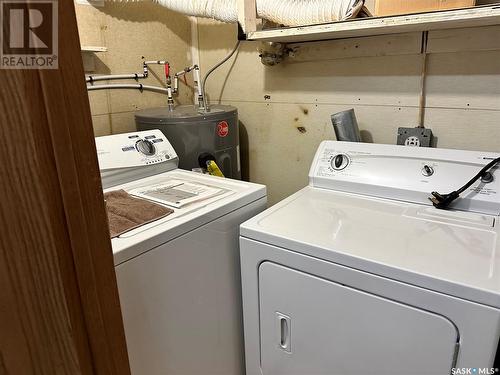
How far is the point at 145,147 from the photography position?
1.52 m

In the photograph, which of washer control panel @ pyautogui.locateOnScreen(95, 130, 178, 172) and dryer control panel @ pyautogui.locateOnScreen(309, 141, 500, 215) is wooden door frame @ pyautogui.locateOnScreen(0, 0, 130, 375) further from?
dryer control panel @ pyautogui.locateOnScreen(309, 141, 500, 215)

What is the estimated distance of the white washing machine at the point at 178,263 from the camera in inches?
38.1

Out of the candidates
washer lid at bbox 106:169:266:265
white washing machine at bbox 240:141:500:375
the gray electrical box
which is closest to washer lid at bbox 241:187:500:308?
white washing machine at bbox 240:141:500:375

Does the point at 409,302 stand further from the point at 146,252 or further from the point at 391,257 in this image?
the point at 146,252

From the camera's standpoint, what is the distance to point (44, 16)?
17.9 inches

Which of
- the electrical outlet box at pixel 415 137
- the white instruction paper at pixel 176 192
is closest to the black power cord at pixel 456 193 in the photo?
the electrical outlet box at pixel 415 137

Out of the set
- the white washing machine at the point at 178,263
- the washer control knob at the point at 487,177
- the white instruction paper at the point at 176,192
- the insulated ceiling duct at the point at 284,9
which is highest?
the insulated ceiling duct at the point at 284,9

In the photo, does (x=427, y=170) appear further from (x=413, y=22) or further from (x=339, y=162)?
(x=413, y=22)

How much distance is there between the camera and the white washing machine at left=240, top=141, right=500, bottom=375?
2.77 ft

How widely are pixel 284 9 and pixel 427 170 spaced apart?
82 centimetres

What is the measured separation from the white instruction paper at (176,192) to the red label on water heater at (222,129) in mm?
348

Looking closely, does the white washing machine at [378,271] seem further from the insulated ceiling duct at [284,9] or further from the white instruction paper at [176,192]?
the insulated ceiling duct at [284,9]

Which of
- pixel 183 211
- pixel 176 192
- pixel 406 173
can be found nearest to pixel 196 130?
pixel 176 192

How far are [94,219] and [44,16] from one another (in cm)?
29
